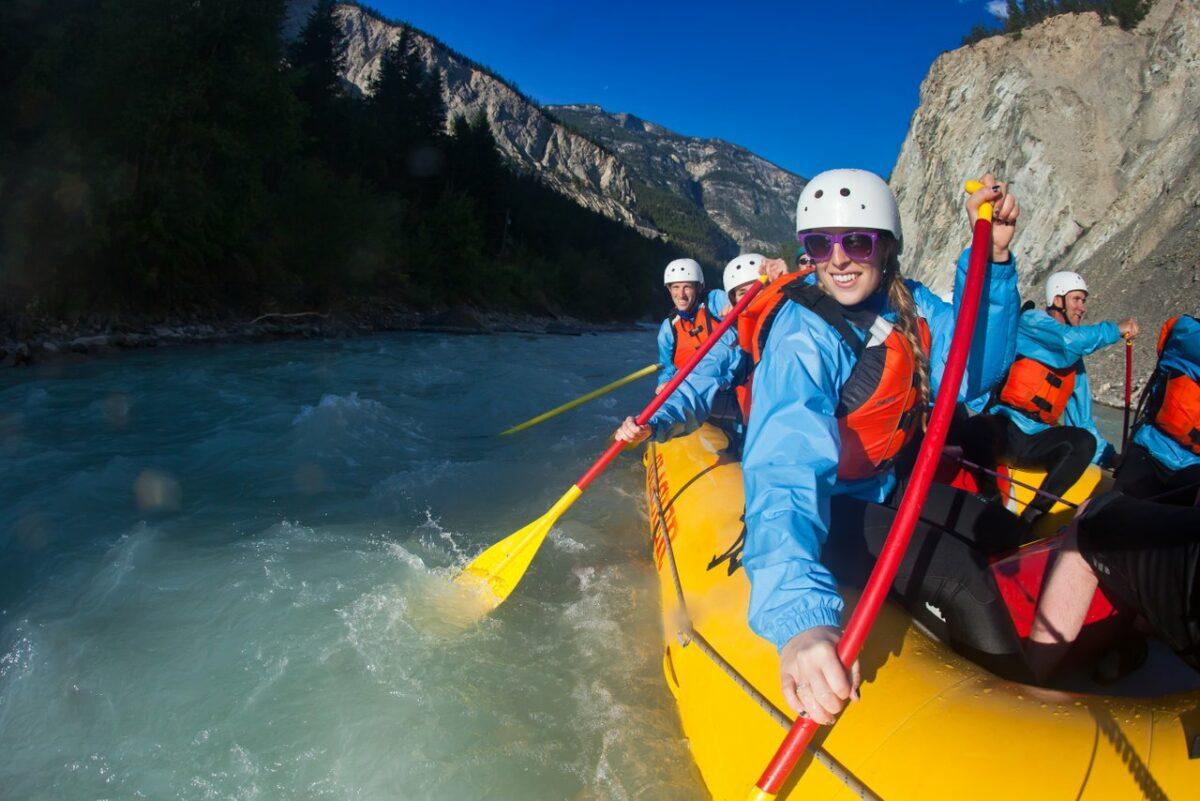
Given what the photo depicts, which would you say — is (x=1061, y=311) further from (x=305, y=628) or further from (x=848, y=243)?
(x=305, y=628)

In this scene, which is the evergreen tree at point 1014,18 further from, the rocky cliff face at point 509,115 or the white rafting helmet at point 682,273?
the rocky cliff face at point 509,115

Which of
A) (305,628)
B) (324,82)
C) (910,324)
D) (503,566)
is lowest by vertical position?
(305,628)

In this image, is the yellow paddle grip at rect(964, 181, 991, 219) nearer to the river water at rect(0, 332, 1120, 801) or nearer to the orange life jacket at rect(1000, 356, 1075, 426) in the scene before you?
the river water at rect(0, 332, 1120, 801)

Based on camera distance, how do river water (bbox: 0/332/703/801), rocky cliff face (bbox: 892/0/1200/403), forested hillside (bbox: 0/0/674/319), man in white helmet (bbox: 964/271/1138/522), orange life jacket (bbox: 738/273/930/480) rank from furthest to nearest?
1. rocky cliff face (bbox: 892/0/1200/403)
2. forested hillside (bbox: 0/0/674/319)
3. man in white helmet (bbox: 964/271/1138/522)
4. river water (bbox: 0/332/703/801)
5. orange life jacket (bbox: 738/273/930/480)

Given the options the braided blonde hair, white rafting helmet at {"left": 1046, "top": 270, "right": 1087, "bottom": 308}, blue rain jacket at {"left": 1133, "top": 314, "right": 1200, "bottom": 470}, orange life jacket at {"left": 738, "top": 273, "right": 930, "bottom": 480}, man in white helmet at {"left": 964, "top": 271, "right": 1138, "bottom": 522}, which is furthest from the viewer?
white rafting helmet at {"left": 1046, "top": 270, "right": 1087, "bottom": 308}

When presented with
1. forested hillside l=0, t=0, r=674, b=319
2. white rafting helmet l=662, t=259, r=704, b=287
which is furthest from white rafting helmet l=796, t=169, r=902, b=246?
forested hillside l=0, t=0, r=674, b=319

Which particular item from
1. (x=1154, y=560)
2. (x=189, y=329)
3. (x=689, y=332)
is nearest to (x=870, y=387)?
(x=1154, y=560)

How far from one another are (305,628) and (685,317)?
4053 millimetres

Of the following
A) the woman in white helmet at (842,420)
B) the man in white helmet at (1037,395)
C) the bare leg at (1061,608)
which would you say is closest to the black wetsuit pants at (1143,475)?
the man in white helmet at (1037,395)

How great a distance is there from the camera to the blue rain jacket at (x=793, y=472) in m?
1.46

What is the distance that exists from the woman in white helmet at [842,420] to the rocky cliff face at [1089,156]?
14.2m

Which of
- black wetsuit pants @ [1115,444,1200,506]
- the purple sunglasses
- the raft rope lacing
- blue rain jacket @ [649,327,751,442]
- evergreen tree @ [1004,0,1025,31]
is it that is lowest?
the raft rope lacing

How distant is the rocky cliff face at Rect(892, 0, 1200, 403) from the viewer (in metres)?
16.1

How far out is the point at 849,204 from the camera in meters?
2.14
